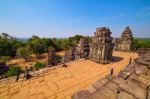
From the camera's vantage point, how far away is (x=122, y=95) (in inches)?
75.9

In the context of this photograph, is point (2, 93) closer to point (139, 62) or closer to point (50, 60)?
point (139, 62)

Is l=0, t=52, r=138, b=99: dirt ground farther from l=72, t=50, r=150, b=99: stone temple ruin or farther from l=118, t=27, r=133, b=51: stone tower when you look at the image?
l=118, t=27, r=133, b=51: stone tower

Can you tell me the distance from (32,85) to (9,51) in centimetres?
3412

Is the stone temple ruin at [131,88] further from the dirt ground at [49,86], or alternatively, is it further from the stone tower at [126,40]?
the stone tower at [126,40]

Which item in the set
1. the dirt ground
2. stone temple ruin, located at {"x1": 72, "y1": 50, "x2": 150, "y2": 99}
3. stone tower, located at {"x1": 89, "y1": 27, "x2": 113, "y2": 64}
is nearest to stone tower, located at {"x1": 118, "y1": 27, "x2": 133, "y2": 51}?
stone tower, located at {"x1": 89, "y1": 27, "x2": 113, "y2": 64}

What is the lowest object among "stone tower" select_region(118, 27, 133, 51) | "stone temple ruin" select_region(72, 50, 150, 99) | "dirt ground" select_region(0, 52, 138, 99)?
"dirt ground" select_region(0, 52, 138, 99)

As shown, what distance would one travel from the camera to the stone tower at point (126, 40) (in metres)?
19.8

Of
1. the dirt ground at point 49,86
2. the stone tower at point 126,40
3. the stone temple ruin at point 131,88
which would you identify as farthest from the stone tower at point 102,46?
the stone temple ruin at point 131,88

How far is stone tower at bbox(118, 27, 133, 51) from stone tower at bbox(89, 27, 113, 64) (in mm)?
7396

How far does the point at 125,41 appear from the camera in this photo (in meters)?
20.8

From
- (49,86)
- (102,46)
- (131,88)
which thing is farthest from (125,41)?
(131,88)

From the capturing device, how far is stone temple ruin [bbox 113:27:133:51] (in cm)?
1978

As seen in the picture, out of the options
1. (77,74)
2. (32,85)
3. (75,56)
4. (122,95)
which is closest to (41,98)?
(32,85)

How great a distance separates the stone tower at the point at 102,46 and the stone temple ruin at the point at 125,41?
292 inches
